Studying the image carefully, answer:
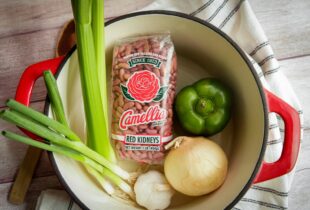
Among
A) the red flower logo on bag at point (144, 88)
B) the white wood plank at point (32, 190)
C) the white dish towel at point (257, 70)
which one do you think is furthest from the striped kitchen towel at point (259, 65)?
the white wood plank at point (32, 190)

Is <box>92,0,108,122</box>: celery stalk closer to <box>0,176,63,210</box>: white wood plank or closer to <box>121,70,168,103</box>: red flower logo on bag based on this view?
<box>121,70,168,103</box>: red flower logo on bag

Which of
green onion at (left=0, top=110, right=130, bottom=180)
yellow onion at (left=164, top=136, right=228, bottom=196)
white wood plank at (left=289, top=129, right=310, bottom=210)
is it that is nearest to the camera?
green onion at (left=0, top=110, right=130, bottom=180)

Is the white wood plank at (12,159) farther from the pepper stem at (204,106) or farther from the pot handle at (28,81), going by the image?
the pepper stem at (204,106)

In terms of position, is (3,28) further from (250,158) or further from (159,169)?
(250,158)

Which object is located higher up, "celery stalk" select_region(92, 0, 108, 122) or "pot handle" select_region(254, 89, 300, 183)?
"celery stalk" select_region(92, 0, 108, 122)

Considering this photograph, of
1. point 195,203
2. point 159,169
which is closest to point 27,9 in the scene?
point 159,169

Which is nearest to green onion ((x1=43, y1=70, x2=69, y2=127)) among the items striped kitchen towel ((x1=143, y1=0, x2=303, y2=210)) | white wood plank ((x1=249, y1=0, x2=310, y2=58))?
striped kitchen towel ((x1=143, y1=0, x2=303, y2=210))

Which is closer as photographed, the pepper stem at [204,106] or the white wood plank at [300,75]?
the pepper stem at [204,106]

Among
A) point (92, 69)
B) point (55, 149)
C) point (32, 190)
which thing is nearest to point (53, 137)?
point (55, 149)

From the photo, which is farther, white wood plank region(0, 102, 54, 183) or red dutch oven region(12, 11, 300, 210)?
white wood plank region(0, 102, 54, 183)
